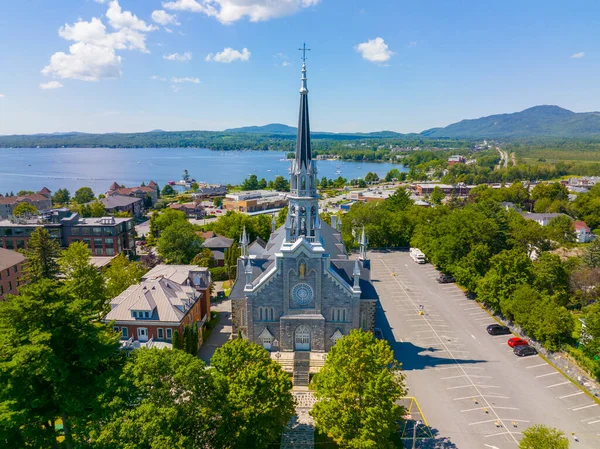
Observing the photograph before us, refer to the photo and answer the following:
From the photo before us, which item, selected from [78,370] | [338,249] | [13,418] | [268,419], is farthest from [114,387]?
[338,249]

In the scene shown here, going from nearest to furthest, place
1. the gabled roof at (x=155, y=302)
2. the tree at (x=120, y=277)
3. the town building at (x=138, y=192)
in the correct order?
the gabled roof at (x=155, y=302)
the tree at (x=120, y=277)
the town building at (x=138, y=192)

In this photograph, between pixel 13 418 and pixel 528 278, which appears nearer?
pixel 13 418

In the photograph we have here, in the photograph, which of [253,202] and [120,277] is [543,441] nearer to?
[120,277]

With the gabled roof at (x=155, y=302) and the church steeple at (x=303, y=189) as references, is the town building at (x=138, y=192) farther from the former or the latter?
the church steeple at (x=303, y=189)

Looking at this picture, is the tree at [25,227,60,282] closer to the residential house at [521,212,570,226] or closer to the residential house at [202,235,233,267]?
the residential house at [202,235,233,267]

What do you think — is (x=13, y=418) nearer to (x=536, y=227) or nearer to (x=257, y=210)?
(x=536, y=227)

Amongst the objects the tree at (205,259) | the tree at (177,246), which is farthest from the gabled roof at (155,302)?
the tree at (177,246)
